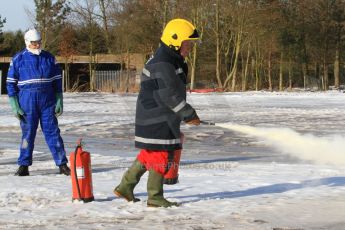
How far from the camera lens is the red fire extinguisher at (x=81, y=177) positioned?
5.98m

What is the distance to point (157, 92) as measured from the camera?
554 centimetres

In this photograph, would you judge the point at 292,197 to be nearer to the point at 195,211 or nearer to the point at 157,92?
the point at 195,211

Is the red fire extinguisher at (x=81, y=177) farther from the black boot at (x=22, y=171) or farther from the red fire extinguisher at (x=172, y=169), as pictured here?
the black boot at (x=22, y=171)

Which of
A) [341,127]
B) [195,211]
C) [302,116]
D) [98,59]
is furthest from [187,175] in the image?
[98,59]

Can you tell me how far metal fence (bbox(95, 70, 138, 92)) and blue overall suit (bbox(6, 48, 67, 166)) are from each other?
117 ft

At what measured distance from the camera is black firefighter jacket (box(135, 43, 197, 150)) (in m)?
5.48

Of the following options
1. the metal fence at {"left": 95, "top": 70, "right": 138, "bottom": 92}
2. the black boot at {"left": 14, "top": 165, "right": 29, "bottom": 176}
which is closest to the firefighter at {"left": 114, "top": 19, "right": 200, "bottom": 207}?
the black boot at {"left": 14, "top": 165, "right": 29, "bottom": 176}

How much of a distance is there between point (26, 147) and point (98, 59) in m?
41.8

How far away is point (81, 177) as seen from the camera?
6.06 m

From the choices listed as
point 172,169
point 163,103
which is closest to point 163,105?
point 163,103

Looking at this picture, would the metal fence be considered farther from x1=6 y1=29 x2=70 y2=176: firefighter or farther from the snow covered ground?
x1=6 y1=29 x2=70 y2=176: firefighter

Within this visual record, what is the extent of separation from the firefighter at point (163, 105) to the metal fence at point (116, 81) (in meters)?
38.1

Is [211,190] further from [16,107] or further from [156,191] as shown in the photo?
[16,107]

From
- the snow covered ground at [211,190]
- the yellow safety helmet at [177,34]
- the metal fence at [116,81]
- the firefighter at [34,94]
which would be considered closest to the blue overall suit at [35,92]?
the firefighter at [34,94]
